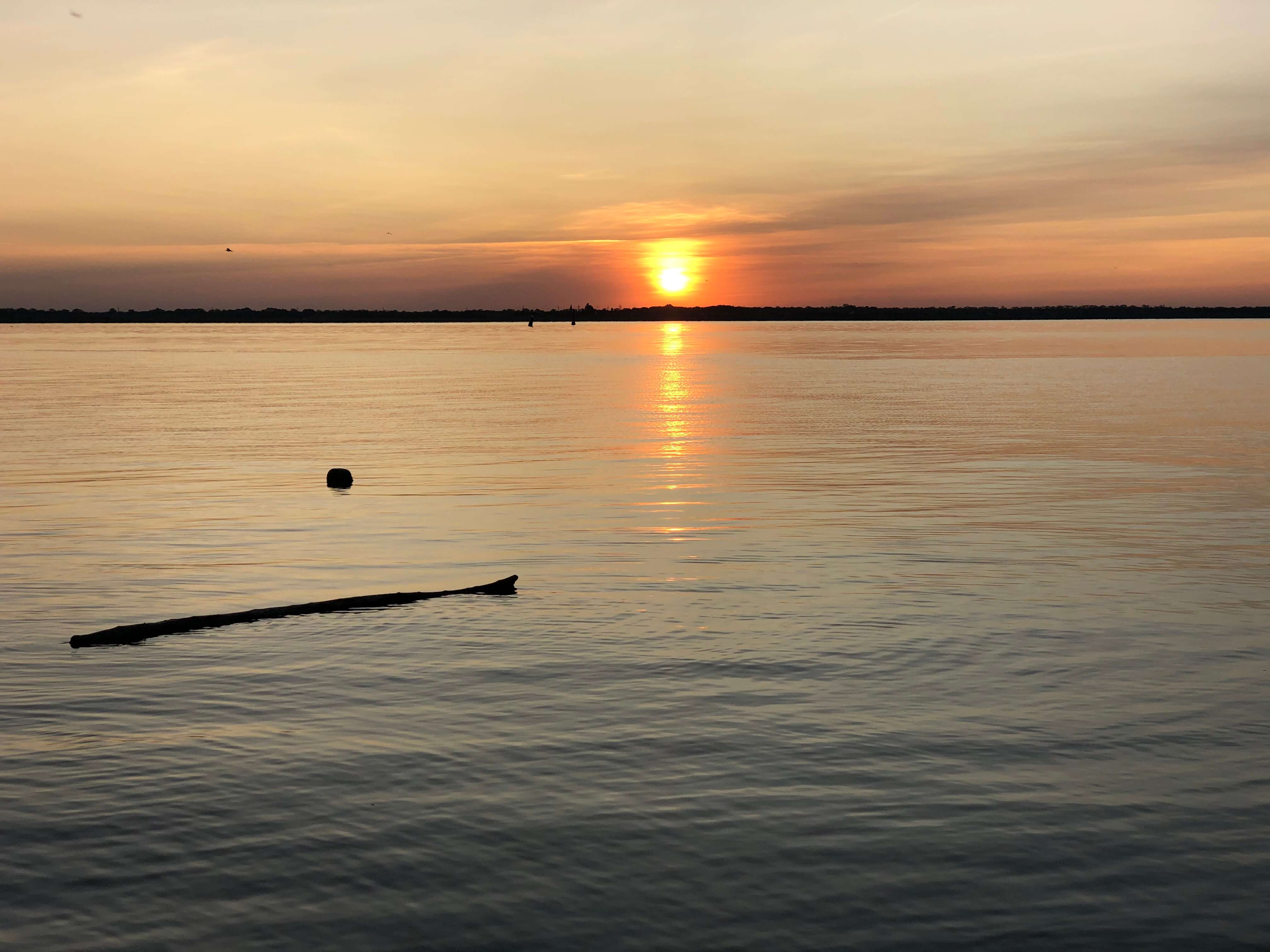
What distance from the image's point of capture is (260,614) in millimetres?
22203

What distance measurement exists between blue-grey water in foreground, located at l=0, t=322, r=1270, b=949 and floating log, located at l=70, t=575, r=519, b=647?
227mm

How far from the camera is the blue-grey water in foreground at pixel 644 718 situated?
37.2ft

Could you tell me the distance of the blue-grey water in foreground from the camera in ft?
37.2

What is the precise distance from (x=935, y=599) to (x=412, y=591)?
10.8m

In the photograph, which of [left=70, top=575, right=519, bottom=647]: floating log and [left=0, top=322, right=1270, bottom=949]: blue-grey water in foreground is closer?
[left=0, top=322, right=1270, bottom=949]: blue-grey water in foreground

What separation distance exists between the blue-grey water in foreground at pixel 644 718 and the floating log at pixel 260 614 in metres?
0.23

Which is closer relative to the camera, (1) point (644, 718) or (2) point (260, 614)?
(1) point (644, 718)

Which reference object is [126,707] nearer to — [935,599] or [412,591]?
[412,591]

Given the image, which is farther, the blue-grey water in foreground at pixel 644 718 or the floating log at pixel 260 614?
the floating log at pixel 260 614

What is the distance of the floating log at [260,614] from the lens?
20.8m

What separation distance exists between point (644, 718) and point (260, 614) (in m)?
8.89

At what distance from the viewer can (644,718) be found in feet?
55.4

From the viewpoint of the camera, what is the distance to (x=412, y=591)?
82.0 feet

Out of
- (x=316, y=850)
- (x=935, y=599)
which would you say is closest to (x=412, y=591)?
(x=935, y=599)
